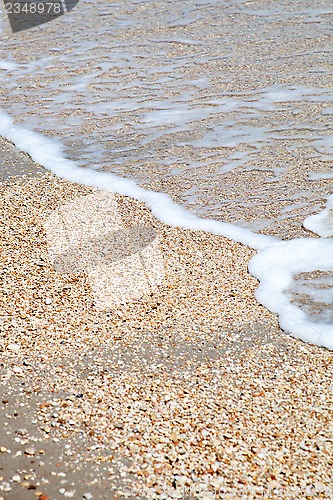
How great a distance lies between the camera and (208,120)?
Result: 6.02 m

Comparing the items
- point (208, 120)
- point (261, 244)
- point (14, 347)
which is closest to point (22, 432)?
point (14, 347)

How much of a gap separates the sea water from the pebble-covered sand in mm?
327

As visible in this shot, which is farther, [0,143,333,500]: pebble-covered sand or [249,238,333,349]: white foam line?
[249,238,333,349]: white foam line

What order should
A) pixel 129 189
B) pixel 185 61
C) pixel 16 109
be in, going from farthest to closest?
1. pixel 185 61
2. pixel 16 109
3. pixel 129 189

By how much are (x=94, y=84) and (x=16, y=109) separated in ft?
3.74

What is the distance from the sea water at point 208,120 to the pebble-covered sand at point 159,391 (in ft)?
1.07

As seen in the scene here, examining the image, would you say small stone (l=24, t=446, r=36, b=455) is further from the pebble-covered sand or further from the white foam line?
the white foam line

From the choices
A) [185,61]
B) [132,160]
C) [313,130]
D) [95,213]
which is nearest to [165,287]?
[95,213]

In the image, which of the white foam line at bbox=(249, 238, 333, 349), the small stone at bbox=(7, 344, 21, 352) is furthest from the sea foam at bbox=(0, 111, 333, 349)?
the small stone at bbox=(7, 344, 21, 352)

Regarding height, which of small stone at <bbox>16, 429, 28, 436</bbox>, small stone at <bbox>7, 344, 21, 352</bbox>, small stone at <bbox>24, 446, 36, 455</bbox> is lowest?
small stone at <bbox>7, 344, 21, 352</bbox>

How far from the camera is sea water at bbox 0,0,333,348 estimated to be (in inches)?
159

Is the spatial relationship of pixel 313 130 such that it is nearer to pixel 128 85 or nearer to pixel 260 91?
pixel 260 91

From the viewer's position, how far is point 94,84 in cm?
716

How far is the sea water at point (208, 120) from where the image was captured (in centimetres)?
404
